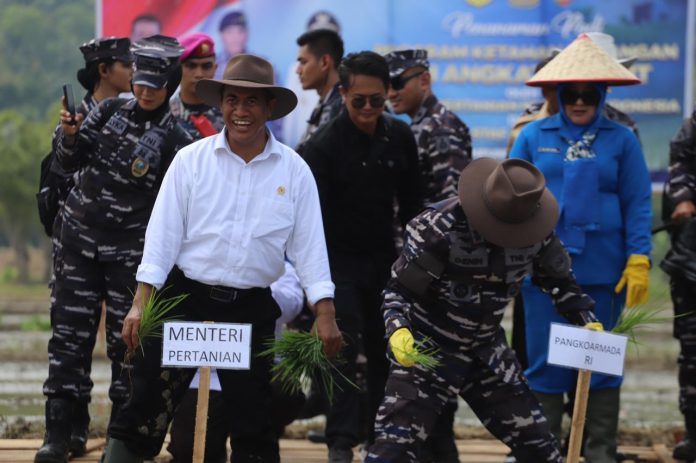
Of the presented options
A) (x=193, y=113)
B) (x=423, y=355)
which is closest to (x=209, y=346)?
(x=423, y=355)

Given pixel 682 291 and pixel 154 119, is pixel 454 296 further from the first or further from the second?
pixel 682 291

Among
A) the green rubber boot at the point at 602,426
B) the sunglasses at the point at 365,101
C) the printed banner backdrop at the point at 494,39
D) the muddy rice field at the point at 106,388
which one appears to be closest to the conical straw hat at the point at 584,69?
the sunglasses at the point at 365,101

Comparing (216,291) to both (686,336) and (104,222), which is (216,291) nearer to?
(104,222)

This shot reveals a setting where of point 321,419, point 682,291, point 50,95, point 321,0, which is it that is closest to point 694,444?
point 682,291

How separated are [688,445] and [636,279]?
1381 mm

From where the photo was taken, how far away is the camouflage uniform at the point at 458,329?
19.4 ft

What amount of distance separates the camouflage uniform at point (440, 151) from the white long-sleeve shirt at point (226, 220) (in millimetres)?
2016

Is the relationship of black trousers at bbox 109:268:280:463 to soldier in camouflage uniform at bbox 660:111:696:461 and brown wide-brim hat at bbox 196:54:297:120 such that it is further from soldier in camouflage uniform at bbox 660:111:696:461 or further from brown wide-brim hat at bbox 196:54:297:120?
soldier in camouflage uniform at bbox 660:111:696:461

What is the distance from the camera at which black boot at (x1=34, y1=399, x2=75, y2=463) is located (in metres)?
7.24

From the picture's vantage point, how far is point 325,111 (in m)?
8.55

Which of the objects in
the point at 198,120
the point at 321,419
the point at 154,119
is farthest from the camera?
the point at 321,419

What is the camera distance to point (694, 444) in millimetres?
8102

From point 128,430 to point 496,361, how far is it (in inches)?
63.2

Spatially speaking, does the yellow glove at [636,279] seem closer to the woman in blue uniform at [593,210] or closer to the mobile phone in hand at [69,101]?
the woman in blue uniform at [593,210]
